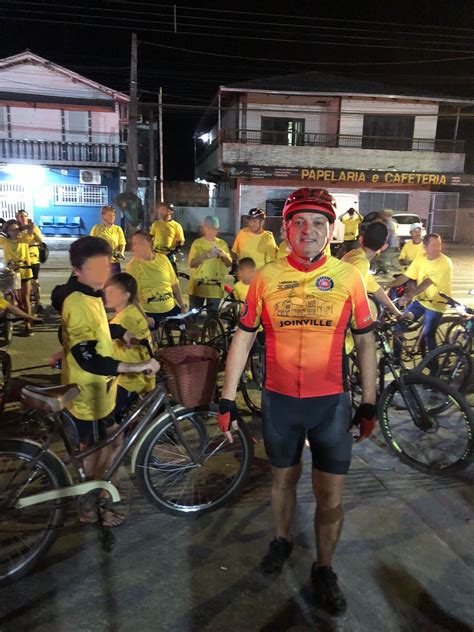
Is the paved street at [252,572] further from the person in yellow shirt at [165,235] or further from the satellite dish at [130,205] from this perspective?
the satellite dish at [130,205]

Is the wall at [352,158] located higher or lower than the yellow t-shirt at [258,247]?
higher

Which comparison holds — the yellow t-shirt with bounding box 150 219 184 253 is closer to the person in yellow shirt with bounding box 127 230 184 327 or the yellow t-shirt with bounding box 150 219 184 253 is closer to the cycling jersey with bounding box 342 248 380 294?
the person in yellow shirt with bounding box 127 230 184 327

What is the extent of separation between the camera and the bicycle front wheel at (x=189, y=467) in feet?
10.7

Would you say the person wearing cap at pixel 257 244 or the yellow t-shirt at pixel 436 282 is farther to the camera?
the person wearing cap at pixel 257 244

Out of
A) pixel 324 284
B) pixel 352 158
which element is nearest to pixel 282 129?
pixel 352 158

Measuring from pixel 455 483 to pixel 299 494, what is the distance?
1251 millimetres

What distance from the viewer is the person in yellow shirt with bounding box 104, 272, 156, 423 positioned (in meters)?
3.91

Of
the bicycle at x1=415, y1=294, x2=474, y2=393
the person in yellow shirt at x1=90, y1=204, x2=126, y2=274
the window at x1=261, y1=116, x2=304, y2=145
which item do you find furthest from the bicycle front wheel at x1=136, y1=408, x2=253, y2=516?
the window at x1=261, y1=116, x2=304, y2=145

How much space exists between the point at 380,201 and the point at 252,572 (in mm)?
26942

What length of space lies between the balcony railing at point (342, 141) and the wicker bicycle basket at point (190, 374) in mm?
26262

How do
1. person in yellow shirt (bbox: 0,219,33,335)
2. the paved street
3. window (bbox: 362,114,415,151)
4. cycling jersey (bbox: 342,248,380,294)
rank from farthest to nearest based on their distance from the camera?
window (bbox: 362,114,415,151) < person in yellow shirt (bbox: 0,219,33,335) < cycling jersey (bbox: 342,248,380,294) < the paved street

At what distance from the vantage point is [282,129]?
2839cm

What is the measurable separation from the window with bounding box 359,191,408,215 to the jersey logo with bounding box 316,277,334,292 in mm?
26080

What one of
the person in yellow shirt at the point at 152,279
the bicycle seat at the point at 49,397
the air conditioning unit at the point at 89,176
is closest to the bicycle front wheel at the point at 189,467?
the bicycle seat at the point at 49,397
